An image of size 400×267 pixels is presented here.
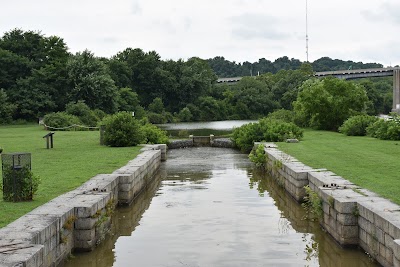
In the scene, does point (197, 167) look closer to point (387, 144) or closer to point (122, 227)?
point (387, 144)

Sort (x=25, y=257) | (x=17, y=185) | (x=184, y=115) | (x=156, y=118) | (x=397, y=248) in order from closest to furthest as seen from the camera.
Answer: (x=25, y=257)
(x=397, y=248)
(x=17, y=185)
(x=156, y=118)
(x=184, y=115)

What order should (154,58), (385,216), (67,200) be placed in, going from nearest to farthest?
(385,216), (67,200), (154,58)

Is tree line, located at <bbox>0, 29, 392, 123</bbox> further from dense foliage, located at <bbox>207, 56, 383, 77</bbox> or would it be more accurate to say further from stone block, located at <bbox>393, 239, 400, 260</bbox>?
dense foliage, located at <bbox>207, 56, 383, 77</bbox>

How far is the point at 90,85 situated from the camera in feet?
184

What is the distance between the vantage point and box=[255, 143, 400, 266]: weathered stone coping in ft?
31.0

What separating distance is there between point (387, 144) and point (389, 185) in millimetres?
13377

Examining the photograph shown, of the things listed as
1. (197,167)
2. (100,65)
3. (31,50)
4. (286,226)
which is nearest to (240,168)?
(197,167)

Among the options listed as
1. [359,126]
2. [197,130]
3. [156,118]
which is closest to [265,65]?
[156,118]

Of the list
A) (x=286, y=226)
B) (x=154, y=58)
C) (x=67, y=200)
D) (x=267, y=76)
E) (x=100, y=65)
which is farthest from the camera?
(x=267, y=76)

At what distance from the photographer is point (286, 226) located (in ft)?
44.7

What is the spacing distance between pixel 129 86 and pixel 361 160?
67478mm

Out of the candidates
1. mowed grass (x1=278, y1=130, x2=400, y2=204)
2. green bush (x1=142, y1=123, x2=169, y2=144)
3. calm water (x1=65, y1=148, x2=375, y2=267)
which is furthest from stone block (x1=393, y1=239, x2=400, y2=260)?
green bush (x1=142, y1=123, x2=169, y2=144)

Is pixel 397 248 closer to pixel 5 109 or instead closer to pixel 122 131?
pixel 122 131

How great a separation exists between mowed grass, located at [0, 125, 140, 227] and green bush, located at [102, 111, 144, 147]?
76 cm
